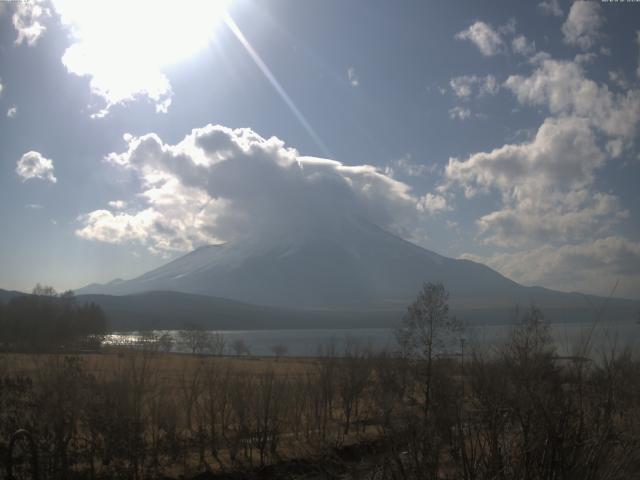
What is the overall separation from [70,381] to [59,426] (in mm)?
1118

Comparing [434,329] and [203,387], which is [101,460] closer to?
[203,387]

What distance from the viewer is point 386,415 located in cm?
455

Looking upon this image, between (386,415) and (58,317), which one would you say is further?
(58,317)

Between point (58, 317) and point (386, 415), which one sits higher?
point (386, 415)

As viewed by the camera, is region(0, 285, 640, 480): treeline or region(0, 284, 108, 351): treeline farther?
region(0, 284, 108, 351): treeline

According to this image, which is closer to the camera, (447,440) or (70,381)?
(447,440)

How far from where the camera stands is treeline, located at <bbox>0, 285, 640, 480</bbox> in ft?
14.3

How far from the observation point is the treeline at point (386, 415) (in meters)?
4.37

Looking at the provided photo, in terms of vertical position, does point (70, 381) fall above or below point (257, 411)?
above

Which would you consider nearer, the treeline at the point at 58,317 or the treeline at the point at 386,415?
the treeline at the point at 386,415

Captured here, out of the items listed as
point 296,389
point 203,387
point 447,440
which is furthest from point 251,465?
point 447,440

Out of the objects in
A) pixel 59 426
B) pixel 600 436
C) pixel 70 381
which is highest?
pixel 600 436

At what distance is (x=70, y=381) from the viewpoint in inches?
492

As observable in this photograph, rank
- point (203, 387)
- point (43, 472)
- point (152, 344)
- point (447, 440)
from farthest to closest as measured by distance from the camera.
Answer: point (203, 387)
point (152, 344)
point (43, 472)
point (447, 440)
